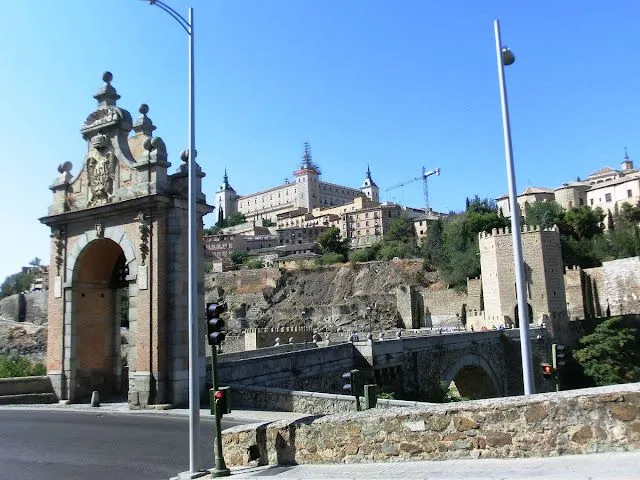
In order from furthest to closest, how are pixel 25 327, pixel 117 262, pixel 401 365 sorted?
pixel 25 327, pixel 401 365, pixel 117 262

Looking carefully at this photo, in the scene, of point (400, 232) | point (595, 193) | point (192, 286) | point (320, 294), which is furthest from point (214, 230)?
point (192, 286)

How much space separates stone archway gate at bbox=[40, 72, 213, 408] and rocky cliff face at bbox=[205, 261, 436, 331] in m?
58.0

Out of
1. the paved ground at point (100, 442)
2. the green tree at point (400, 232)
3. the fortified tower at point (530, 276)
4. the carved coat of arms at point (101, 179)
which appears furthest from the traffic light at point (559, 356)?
the green tree at point (400, 232)

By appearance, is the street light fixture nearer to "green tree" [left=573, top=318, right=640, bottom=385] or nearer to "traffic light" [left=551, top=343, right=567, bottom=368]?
"traffic light" [left=551, top=343, right=567, bottom=368]

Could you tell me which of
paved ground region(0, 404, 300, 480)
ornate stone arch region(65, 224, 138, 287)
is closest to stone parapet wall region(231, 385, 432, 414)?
paved ground region(0, 404, 300, 480)

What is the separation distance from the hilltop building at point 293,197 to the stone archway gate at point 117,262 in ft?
464

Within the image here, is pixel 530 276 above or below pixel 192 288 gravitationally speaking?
above

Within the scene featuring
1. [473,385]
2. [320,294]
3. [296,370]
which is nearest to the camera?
[296,370]

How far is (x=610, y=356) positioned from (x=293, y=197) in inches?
5238

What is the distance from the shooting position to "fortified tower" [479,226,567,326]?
5450cm

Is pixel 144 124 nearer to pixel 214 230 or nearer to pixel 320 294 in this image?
pixel 320 294

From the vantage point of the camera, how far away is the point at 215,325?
964 cm

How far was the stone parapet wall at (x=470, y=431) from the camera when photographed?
19.4 ft

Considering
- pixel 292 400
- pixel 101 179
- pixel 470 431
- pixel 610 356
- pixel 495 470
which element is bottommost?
pixel 610 356
